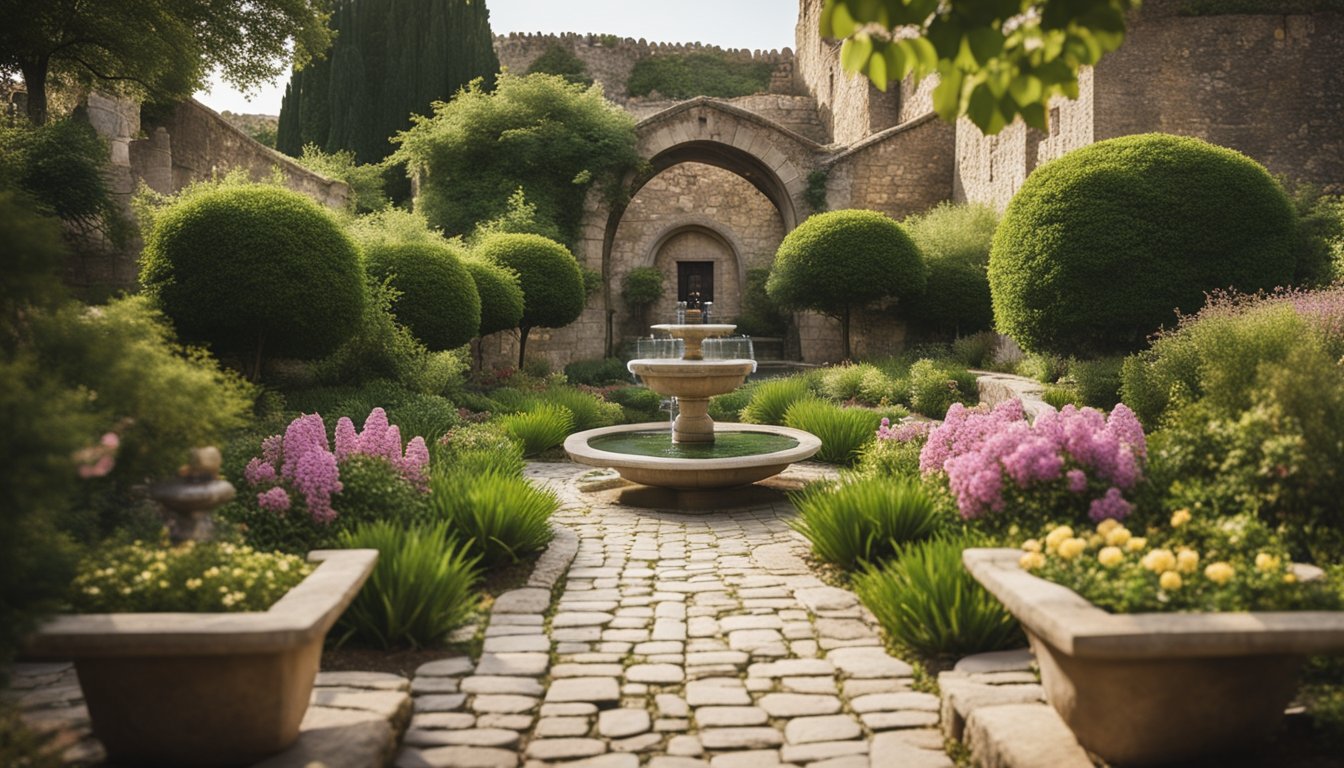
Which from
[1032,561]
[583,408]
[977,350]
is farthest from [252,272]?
[977,350]

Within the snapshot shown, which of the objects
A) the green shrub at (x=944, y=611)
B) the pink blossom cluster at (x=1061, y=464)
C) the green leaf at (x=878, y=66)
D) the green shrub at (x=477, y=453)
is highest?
the green leaf at (x=878, y=66)

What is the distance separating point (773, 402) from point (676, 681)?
7.57 meters

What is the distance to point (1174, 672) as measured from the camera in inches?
91.4

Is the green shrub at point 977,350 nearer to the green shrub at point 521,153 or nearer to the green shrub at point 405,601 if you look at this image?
the green shrub at point 521,153

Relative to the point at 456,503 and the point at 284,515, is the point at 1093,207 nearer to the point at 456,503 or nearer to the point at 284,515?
the point at 456,503

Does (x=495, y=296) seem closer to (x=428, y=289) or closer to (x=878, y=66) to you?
(x=428, y=289)

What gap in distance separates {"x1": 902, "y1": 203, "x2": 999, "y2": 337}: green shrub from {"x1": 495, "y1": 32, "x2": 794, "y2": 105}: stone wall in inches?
638

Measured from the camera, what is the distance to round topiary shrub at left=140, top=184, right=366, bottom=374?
23.9ft

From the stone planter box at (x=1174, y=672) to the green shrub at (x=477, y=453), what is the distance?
160 inches

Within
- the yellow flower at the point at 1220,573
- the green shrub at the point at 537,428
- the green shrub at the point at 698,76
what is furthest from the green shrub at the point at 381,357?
the green shrub at the point at 698,76

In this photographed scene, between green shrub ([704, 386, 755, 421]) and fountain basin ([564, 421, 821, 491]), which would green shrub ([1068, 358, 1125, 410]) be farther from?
green shrub ([704, 386, 755, 421])

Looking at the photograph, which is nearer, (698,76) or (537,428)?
(537,428)

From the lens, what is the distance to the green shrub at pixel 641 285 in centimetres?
2164

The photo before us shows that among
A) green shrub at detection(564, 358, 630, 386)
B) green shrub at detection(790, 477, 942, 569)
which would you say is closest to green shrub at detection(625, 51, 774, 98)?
green shrub at detection(564, 358, 630, 386)
